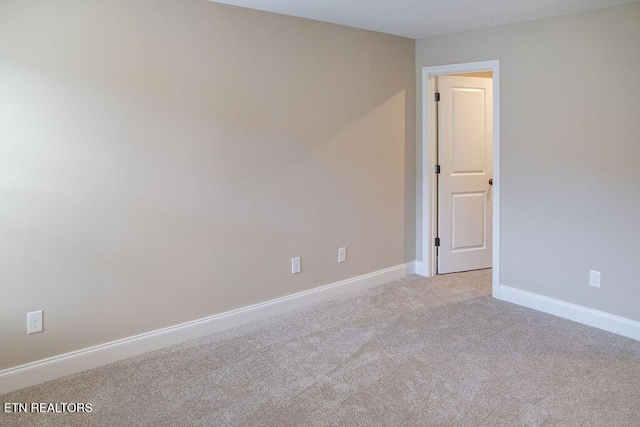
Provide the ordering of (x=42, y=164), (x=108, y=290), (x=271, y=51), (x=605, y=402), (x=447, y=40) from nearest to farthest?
1. (x=605, y=402)
2. (x=42, y=164)
3. (x=108, y=290)
4. (x=271, y=51)
5. (x=447, y=40)

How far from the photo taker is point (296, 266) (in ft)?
12.0

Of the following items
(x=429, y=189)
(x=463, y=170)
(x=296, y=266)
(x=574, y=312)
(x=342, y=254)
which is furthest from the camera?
(x=463, y=170)

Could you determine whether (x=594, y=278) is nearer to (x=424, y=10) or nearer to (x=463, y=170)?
(x=463, y=170)

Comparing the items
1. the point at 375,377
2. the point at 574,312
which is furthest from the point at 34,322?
the point at 574,312

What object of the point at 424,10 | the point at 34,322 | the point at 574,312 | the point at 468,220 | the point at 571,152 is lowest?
the point at 574,312

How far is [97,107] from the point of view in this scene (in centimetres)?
262

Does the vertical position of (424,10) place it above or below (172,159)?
above

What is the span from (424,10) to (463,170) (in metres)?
1.71

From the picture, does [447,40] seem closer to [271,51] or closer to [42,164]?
[271,51]

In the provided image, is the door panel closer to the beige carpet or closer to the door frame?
the door frame

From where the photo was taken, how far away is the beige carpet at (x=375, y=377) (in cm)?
221

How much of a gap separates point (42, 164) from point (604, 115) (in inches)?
139

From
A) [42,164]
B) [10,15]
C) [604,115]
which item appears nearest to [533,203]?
[604,115]

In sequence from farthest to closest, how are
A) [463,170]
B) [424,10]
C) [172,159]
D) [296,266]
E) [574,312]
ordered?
[463,170], [296,266], [574,312], [424,10], [172,159]
